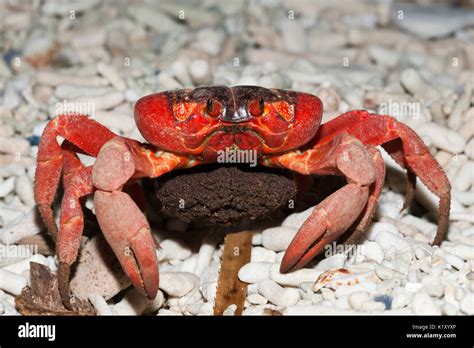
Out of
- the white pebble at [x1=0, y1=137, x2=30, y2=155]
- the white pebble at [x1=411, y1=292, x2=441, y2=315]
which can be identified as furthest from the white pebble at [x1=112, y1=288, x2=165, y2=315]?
the white pebble at [x1=0, y1=137, x2=30, y2=155]

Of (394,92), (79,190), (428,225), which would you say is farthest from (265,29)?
(79,190)

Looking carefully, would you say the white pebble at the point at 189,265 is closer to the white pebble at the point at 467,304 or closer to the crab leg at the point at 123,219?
the crab leg at the point at 123,219

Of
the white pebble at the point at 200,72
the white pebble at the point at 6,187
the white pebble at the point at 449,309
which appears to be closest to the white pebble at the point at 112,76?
the white pebble at the point at 200,72

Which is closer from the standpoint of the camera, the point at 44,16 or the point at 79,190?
the point at 79,190

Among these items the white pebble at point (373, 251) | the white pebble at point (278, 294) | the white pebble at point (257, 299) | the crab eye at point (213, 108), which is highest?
the crab eye at point (213, 108)
